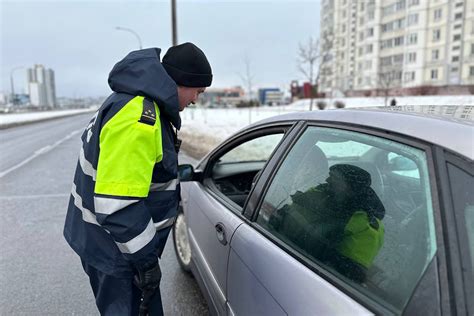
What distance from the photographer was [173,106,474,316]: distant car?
1.06 m

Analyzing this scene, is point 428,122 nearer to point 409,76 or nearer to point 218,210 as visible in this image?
point 218,210

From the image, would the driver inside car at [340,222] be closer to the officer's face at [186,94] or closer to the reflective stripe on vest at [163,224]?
the reflective stripe on vest at [163,224]

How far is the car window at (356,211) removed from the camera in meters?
1.16

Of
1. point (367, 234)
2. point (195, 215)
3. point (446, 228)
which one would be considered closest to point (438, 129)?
point (446, 228)

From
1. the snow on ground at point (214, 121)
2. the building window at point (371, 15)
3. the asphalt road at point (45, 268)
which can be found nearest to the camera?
the asphalt road at point (45, 268)

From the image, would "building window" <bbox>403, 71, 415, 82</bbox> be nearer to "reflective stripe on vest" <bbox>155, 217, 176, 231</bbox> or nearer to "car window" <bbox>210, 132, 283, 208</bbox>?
"car window" <bbox>210, 132, 283, 208</bbox>

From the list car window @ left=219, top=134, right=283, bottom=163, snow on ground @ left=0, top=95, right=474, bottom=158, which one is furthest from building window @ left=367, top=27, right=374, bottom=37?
car window @ left=219, top=134, right=283, bottom=163

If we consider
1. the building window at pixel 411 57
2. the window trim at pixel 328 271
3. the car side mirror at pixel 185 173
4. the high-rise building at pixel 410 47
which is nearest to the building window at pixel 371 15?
the high-rise building at pixel 410 47

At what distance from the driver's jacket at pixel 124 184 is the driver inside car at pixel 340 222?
0.63 m

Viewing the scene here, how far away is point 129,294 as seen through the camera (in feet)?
6.49

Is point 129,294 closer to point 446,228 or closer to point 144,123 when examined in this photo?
point 144,123

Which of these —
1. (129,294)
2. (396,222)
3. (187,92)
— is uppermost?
(187,92)

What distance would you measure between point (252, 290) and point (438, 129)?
1038 millimetres

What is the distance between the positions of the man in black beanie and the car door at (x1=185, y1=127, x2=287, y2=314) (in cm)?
36
